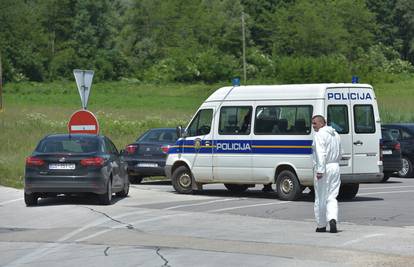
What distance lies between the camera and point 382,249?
12688mm

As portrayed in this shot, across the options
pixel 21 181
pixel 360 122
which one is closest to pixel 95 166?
pixel 360 122

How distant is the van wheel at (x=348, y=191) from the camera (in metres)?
21.1

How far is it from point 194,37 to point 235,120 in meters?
98.8

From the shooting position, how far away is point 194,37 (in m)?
120

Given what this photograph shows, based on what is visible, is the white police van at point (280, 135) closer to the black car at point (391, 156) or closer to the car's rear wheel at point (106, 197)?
the car's rear wheel at point (106, 197)

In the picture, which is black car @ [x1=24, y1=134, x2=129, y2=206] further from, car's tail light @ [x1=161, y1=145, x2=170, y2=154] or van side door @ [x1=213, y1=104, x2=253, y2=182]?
car's tail light @ [x1=161, y1=145, x2=170, y2=154]

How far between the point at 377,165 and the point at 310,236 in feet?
22.0

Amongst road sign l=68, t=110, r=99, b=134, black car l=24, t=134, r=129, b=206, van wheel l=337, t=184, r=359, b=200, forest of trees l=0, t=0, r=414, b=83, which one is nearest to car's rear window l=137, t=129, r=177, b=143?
road sign l=68, t=110, r=99, b=134

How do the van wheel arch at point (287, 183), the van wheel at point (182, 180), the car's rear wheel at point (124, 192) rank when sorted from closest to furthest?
the van wheel arch at point (287, 183)
the car's rear wheel at point (124, 192)
the van wheel at point (182, 180)

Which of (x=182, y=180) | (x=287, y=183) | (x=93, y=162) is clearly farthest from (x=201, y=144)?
(x=93, y=162)

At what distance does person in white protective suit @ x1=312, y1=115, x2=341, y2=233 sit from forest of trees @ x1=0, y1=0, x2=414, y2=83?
80908 mm

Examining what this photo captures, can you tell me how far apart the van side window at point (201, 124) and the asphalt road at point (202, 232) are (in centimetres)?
146

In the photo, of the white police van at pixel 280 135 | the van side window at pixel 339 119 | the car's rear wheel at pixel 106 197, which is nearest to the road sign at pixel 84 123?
the white police van at pixel 280 135

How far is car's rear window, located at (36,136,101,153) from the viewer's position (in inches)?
773
